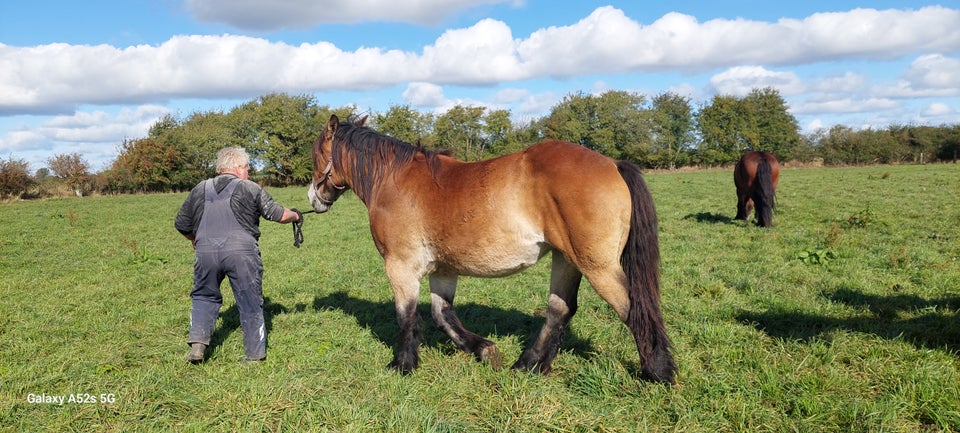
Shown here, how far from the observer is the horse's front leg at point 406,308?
484cm

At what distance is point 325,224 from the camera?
16.9 metres

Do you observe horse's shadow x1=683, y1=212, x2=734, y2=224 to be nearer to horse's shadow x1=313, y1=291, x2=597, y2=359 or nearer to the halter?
horse's shadow x1=313, y1=291, x2=597, y2=359

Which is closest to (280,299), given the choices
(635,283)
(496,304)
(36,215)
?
(496,304)

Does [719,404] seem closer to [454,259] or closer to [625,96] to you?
[454,259]

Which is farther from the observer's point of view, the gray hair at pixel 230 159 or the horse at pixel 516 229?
the gray hair at pixel 230 159

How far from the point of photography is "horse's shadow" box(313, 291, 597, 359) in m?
5.47

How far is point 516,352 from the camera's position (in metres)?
5.23

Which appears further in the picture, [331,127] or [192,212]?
[331,127]

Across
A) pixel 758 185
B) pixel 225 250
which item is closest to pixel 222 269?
pixel 225 250

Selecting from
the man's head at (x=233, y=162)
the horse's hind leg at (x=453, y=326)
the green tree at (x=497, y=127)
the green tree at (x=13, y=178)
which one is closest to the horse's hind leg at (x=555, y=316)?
the horse's hind leg at (x=453, y=326)

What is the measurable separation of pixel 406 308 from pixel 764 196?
10575 mm

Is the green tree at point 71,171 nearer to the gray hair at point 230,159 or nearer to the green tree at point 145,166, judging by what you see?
the green tree at point 145,166

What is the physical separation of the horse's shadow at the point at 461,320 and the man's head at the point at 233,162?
85.6 inches

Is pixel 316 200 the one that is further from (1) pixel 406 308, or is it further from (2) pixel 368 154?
(1) pixel 406 308
